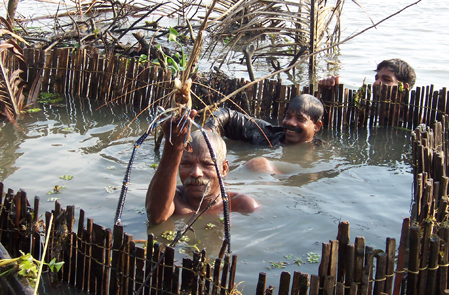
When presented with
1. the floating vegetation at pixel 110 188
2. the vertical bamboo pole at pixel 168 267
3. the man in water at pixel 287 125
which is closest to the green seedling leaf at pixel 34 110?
the man in water at pixel 287 125

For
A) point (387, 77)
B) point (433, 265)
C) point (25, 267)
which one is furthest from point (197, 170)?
point (387, 77)

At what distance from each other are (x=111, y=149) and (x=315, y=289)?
4141 millimetres

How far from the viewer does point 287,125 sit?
6426mm

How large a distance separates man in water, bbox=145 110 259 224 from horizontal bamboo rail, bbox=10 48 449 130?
298 cm

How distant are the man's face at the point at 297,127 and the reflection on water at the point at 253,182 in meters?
0.15

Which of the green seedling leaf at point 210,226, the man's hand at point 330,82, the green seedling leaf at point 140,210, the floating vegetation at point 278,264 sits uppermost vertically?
the man's hand at point 330,82

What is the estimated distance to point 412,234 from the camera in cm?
276

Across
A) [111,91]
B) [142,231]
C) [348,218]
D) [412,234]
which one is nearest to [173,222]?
[142,231]

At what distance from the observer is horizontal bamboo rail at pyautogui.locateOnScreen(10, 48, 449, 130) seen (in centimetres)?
686

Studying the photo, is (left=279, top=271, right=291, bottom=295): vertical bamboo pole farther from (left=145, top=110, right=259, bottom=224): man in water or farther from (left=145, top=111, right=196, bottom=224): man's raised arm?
(left=145, top=111, right=196, bottom=224): man's raised arm

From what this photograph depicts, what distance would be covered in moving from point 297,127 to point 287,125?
5.5 inches

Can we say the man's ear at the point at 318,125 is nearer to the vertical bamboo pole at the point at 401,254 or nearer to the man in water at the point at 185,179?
the man in water at the point at 185,179

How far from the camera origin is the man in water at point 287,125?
639 centimetres

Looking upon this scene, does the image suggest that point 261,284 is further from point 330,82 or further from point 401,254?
point 330,82
